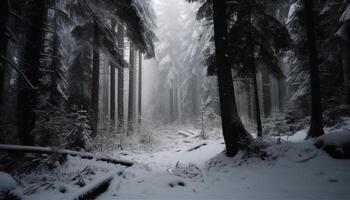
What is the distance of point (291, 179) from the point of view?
17.1ft

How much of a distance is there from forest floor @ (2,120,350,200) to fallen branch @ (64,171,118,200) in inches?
3.7

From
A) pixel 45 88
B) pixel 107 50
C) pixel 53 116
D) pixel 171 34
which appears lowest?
pixel 53 116

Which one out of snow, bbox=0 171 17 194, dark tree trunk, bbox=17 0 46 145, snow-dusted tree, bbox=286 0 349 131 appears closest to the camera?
snow, bbox=0 171 17 194

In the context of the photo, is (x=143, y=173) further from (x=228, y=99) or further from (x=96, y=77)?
(x=96, y=77)

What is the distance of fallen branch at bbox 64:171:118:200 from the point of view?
423 cm

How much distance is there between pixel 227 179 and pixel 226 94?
324 cm

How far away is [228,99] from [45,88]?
35.8 ft

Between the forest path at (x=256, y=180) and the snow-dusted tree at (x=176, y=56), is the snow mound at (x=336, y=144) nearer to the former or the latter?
the forest path at (x=256, y=180)

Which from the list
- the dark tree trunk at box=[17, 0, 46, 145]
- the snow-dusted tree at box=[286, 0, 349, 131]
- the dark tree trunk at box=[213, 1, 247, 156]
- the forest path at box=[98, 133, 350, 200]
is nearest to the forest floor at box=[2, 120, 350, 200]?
the forest path at box=[98, 133, 350, 200]

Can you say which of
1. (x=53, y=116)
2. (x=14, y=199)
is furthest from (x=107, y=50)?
(x=14, y=199)

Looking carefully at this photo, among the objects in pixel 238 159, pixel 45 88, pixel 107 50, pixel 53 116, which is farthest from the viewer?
pixel 45 88

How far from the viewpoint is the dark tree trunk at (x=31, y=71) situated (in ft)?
23.7

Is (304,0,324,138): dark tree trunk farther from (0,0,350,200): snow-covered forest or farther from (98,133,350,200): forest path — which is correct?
(98,133,350,200): forest path

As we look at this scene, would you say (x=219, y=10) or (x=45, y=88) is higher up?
(x=219, y=10)
